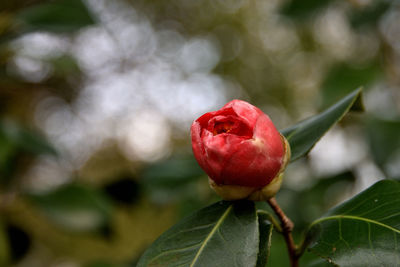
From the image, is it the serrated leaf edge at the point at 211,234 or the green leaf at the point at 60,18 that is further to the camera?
the green leaf at the point at 60,18

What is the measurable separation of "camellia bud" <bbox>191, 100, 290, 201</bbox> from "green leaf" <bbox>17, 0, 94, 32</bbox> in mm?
972

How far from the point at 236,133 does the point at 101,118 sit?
4.44m

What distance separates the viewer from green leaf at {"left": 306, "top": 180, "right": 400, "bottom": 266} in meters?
0.44

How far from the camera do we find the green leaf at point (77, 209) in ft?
3.98

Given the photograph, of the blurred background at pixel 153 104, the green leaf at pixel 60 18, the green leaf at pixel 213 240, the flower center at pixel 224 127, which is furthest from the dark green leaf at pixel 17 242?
the flower center at pixel 224 127

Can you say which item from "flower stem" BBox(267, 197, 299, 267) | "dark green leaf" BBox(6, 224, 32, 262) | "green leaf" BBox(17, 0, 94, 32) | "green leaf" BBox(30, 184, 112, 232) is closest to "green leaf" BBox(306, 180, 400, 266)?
"flower stem" BBox(267, 197, 299, 267)

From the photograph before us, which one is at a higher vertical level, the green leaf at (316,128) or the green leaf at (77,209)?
the green leaf at (316,128)

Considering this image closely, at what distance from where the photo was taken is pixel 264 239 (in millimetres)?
495

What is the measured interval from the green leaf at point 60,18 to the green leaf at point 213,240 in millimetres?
992

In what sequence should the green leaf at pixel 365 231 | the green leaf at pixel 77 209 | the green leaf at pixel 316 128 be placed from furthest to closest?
the green leaf at pixel 77 209 < the green leaf at pixel 316 128 < the green leaf at pixel 365 231

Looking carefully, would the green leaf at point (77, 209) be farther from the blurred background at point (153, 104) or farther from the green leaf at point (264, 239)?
the green leaf at point (264, 239)

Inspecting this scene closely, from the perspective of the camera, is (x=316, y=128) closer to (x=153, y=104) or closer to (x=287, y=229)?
(x=287, y=229)

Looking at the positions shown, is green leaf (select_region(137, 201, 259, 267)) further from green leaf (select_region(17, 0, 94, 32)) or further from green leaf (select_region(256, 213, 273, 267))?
green leaf (select_region(17, 0, 94, 32))

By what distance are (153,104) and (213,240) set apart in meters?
4.66
